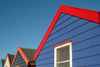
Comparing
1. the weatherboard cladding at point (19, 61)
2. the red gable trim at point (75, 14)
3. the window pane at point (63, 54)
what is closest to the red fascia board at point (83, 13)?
the red gable trim at point (75, 14)

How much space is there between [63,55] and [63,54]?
0.14 feet

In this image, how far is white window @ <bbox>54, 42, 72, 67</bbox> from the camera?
20.1 ft

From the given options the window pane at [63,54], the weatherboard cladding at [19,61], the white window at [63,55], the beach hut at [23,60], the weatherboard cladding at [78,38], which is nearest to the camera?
the weatherboard cladding at [78,38]

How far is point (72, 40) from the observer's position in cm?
610

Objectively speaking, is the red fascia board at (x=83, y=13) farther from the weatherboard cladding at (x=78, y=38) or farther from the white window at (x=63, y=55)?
the white window at (x=63, y=55)

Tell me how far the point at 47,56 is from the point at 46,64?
407 mm

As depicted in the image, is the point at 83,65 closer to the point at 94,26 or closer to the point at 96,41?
the point at 96,41

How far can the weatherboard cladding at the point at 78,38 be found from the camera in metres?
5.04

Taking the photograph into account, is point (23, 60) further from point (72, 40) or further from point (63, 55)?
point (72, 40)

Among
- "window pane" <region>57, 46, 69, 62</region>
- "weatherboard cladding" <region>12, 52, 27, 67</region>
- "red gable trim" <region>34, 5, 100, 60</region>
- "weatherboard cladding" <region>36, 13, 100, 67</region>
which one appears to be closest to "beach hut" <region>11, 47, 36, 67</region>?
"weatherboard cladding" <region>12, 52, 27, 67</region>

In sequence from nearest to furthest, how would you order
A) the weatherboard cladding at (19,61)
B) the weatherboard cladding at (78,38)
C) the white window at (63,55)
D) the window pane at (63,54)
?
the weatherboard cladding at (78,38) → the white window at (63,55) → the window pane at (63,54) → the weatherboard cladding at (19,61)

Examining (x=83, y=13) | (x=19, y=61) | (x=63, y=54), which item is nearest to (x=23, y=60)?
(x=19, y=61)

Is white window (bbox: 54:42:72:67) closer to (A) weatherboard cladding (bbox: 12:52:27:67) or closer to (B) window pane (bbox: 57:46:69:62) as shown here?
(B) window pane (bbox: 57:46:69:62)

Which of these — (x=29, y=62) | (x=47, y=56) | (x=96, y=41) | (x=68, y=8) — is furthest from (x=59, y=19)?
(x=29, y=62)
